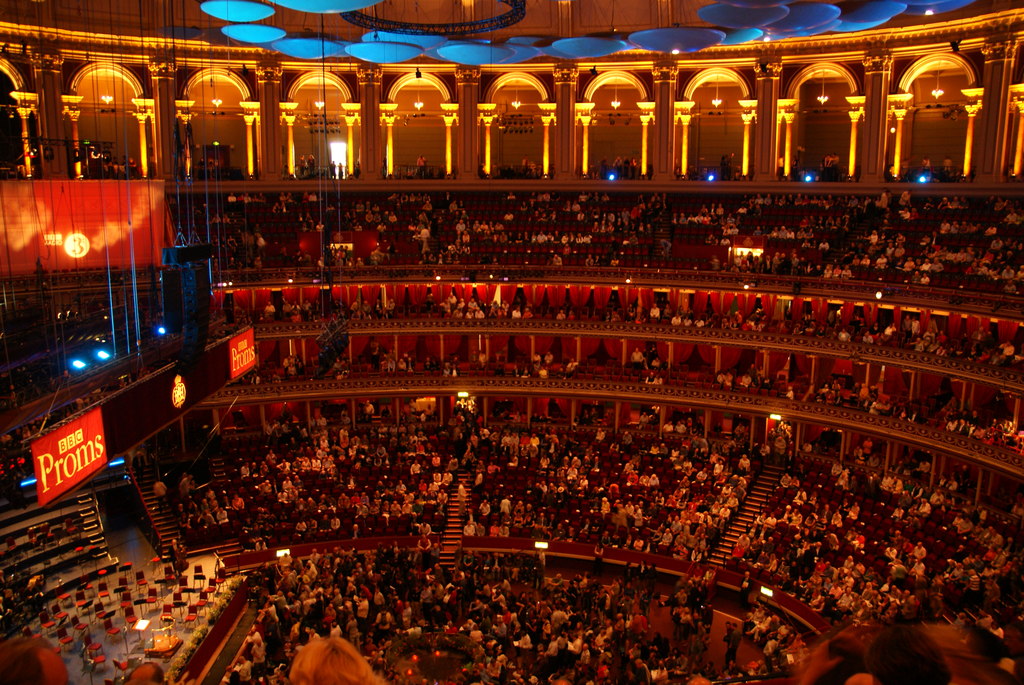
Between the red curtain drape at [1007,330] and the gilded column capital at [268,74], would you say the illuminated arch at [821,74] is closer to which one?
the red curtain drape at [1007,330]

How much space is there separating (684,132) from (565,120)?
19.3 ft

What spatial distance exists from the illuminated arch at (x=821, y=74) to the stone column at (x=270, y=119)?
23.9 metres

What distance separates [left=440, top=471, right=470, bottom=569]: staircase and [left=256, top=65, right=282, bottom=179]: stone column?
Result: 18996 mm

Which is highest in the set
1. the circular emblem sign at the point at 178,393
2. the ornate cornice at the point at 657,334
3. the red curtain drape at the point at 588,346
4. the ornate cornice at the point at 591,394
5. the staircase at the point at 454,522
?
the circular emblem sign at the point at 178,393

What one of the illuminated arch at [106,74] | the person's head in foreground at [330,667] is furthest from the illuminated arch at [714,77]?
the person's head in foreground at [330,667]

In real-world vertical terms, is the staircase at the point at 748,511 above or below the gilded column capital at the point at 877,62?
below

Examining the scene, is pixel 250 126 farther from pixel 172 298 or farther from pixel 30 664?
pixel 30 664

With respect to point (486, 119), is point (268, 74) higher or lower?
higher

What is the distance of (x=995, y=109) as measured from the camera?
35.6 metres

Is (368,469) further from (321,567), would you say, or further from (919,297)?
(919,297)

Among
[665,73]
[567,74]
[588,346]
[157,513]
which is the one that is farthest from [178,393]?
[665,73]

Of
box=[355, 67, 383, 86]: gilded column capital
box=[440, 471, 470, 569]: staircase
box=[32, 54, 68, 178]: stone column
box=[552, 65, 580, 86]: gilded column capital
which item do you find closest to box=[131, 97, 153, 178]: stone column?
box=[32, 54, 68, 178]: stone column

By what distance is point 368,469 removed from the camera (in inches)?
1259

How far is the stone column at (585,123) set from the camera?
43.4 meters
